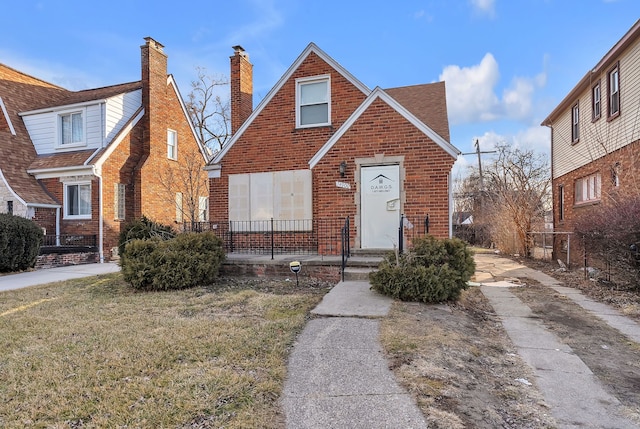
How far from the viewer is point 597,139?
12.2 metres

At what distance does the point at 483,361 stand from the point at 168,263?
20.4 ft

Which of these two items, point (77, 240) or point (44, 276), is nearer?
point (44, 276)

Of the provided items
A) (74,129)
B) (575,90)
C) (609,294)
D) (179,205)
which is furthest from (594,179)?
(74,129)

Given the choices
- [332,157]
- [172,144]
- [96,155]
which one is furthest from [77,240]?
[332,157]

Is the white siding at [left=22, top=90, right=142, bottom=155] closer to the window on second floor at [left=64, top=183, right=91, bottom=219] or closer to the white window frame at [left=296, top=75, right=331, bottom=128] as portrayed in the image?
the window on second floor at [left=64, top=183, right=91, bottom=219]

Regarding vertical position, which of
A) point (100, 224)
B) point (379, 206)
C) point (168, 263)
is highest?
point (379, 206)

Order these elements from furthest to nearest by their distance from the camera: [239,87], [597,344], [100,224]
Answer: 1. [100,224]
2. [239,87]
3. [597,344]

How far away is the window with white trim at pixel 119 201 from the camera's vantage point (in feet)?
50.1

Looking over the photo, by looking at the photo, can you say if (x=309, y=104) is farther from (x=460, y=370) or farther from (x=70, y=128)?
(x=70, y=128)

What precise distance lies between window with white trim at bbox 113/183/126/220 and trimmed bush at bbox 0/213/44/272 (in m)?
3.69

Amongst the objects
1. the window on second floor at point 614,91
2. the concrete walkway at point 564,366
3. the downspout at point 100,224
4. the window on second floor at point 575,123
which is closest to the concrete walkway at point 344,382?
the concrete walkway at point 564,366

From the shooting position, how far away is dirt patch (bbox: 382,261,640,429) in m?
3.12

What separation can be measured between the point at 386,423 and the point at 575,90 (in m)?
15.2

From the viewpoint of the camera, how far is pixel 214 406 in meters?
2.95
